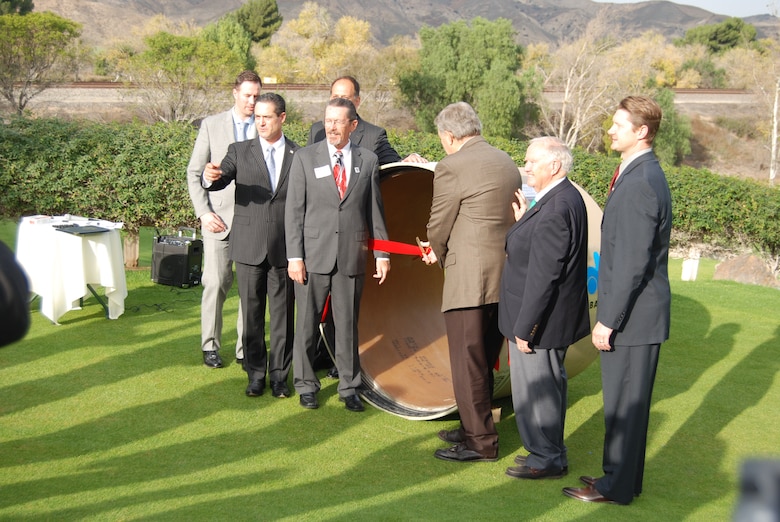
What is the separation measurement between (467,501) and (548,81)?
166 ft

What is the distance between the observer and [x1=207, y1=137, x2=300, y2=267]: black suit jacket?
5.23m

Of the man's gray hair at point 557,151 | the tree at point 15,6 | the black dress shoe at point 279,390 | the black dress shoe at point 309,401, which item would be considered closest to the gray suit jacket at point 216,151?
the black dress shoe at point 279,390

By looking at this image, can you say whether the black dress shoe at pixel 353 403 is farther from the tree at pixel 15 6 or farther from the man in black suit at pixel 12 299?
the tree at pixel 15 6

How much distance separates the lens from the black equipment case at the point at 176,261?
8445 mm

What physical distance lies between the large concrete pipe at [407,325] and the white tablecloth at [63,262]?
7.75ft

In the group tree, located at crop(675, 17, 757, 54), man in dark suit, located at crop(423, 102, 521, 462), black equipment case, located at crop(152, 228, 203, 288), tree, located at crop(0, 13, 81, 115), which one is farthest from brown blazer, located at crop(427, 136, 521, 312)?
tree, located at crop(675, 17, 757, 54)

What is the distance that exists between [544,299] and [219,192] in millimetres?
2712

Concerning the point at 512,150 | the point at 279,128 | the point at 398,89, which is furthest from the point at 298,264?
the point at 398,89

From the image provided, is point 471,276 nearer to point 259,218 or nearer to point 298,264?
point 298,264

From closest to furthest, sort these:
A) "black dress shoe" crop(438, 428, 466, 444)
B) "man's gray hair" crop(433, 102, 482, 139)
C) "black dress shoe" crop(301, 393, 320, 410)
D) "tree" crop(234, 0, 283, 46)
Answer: "man's gray hair" crop(433, 102, 482, 139)
"black dress shoe" crop(438, 428, 466, 444)
"black dress shoe" crop(301, 393, 320, 410)
"tree" crop(234, 0, 283, 46)

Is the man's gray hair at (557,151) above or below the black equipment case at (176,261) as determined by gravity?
above

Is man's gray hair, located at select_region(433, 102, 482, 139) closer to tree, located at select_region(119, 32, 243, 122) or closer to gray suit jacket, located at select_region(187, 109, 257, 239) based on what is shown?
gray suit jacket, located at select_region(187, 109, 257, 239)

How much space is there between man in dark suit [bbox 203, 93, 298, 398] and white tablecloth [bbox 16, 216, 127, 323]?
202 cm

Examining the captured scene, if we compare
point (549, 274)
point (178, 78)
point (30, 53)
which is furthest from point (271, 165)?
point (30, 53)
